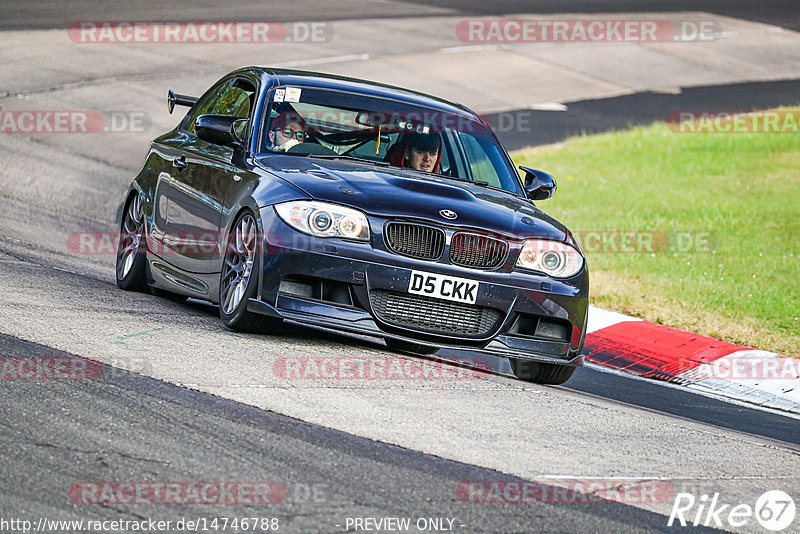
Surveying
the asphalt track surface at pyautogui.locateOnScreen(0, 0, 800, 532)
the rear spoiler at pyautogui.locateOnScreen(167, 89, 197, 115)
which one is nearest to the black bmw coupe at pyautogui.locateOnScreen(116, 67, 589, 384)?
the asphalt track surface at pyautogui.locateOnScreen(0, 0, 800, 532)

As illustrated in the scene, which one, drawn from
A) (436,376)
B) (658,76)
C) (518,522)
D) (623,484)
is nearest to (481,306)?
(436,376)

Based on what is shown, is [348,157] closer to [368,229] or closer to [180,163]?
[368,229]

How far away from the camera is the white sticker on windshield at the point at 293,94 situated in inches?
332

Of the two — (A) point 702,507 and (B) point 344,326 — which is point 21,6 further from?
(A) point 702,507

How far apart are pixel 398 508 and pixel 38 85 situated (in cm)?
1599

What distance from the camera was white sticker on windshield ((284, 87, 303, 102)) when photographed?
8438 millimetres

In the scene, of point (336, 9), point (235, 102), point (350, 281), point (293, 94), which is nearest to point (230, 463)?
point (350, 281)

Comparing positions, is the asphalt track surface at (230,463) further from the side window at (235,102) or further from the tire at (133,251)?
the tire at (133,251)

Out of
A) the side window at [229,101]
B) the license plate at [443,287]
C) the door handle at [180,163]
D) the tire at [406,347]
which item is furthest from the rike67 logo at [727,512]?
the door handle at [180,163]

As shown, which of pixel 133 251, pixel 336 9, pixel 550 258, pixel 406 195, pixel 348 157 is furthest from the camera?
pixel 336 9

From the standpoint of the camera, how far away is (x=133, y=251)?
31.1 feet

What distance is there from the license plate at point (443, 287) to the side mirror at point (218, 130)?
67.4 inches

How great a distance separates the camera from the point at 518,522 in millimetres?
4754

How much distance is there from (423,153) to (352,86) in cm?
69
